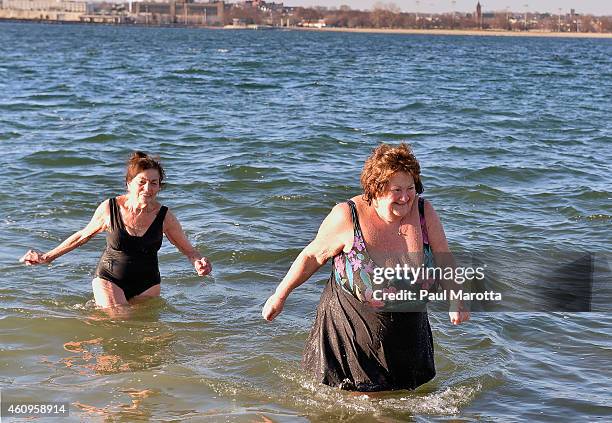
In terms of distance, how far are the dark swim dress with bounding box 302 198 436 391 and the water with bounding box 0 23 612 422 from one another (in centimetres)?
21

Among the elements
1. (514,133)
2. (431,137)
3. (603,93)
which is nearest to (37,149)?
(431,137)

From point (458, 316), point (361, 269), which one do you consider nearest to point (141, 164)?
point (361, 269)

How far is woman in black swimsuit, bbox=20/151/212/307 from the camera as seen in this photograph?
7281 mm

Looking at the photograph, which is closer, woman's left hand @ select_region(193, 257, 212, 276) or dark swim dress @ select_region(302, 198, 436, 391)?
dark swim dress @ select_region(302, 198, 436, 391)

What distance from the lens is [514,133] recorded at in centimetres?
2123

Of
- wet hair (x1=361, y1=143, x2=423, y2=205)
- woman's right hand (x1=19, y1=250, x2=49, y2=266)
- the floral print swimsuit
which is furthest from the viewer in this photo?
woman's right hand (x1=19, y1=250, x2=49, y2=266)

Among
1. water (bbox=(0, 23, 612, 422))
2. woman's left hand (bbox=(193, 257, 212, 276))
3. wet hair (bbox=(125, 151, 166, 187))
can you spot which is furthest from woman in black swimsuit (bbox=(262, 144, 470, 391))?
wet hair (bbox=(125, 151, 166, 187))

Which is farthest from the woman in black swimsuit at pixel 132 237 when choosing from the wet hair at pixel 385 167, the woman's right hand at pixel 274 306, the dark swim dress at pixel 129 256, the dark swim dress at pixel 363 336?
the wet hair at pixel 385 167

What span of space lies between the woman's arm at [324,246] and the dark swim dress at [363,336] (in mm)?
50

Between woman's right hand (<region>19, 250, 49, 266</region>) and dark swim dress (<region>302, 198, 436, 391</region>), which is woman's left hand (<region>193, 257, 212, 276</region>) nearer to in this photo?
woman's right hand (<region>19, 250, 49, 266</region>)

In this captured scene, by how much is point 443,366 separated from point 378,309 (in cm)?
174

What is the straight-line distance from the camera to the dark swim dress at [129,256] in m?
7.50

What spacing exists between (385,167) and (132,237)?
9.38 feet

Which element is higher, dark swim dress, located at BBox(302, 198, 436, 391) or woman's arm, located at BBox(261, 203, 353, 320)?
woman's arm, located at BBox(261, 203, 353, 320)
